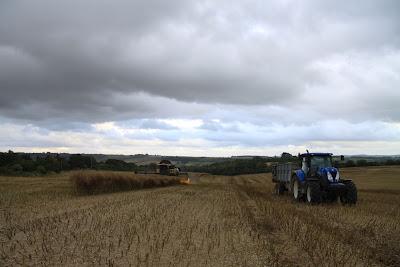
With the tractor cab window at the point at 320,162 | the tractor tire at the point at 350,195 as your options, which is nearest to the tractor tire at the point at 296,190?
the tractor cab window at the point at 320,162

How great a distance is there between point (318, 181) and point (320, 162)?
1336mm

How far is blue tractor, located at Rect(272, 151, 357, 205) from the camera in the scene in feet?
64.8

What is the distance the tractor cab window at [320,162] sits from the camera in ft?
71.2

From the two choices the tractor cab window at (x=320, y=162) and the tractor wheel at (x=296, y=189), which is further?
the tractor wheel at (x=296, y=189)

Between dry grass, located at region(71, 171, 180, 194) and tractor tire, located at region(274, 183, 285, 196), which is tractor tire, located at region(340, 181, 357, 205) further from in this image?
dry grass, located at region(71, 171, 180, 194)

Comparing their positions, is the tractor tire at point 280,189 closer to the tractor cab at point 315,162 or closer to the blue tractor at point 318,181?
the blue tractor at point 318,181

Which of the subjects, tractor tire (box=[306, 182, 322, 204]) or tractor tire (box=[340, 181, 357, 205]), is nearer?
tractor tire (box=[340, 181, 357, 205])

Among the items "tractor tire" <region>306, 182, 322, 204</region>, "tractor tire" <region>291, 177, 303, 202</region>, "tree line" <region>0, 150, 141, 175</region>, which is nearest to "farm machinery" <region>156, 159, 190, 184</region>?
"tree line" <region>0, 150, 141, 175</region>

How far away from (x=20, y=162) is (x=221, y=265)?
60448 mm

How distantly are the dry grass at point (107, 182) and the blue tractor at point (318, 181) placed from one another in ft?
36.6

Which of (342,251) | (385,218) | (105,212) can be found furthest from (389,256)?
(105,212)

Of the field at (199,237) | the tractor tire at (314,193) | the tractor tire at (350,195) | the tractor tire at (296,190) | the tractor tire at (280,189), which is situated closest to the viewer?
the field at (199,237)

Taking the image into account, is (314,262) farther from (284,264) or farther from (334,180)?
(334,180)

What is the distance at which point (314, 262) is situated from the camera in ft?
27.6
